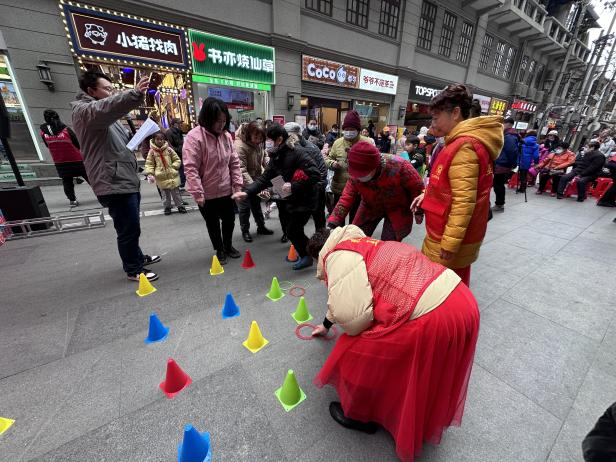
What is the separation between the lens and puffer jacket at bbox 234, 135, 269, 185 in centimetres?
422

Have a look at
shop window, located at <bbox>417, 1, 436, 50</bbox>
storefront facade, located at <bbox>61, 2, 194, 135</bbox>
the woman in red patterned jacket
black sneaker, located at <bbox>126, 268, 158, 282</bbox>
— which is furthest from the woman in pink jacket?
shop window, located at <bbox>417, 1, 436, 50</bbox>

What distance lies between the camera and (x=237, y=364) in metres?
2.05

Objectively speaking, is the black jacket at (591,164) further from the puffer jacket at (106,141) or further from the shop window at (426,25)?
the shop window at (426,25)

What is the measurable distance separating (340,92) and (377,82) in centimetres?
245

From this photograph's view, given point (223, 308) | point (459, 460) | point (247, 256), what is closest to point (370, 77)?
point (247, 256)

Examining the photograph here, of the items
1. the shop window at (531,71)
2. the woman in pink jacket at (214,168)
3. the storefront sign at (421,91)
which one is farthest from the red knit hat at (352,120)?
the shop window at (531,71)

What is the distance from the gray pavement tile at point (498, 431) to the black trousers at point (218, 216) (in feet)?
10.2

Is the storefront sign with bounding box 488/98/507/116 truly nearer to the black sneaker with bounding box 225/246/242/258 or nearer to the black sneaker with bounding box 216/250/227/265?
the black sneaker with bounding box 225/246/242/258

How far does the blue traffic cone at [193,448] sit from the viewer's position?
1.35 meters

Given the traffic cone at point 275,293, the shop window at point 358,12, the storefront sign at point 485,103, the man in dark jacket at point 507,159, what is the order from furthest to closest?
the storefront sign at point 485,103
the shop window at point 358,12
the man in dark jacket at point 507,159
the traffic cone at point 275,293

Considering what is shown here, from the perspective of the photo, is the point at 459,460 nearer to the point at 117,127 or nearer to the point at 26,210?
the point at 117,127

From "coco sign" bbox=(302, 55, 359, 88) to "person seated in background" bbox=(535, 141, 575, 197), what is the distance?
8.61 meters

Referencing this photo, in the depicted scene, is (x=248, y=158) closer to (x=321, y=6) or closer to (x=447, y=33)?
(x=321, y=6)

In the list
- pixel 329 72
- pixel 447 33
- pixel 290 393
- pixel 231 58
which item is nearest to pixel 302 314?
pixel 290 393
